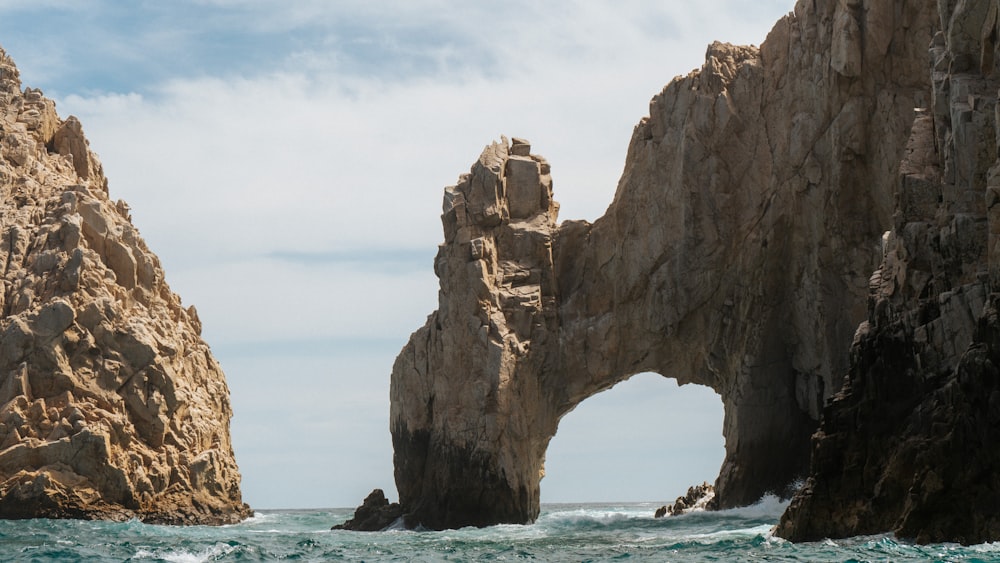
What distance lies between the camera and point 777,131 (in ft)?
154

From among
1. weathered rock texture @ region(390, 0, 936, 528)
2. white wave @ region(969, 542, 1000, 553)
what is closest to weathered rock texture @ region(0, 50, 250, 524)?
weathered rock texture @ region(390, 0, 936, 528)

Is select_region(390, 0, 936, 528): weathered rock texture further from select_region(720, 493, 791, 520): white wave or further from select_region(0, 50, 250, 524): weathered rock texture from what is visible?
select_region(0, 50, 250, 524): weathered rock texture

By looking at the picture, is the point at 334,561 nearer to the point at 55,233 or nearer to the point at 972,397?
the point at 972,397

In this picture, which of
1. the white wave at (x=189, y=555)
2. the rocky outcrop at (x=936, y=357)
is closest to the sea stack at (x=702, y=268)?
the rocky outcrop at (x=936, y=357)

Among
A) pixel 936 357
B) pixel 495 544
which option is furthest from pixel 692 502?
pixel 936 357

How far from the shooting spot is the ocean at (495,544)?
2558cm

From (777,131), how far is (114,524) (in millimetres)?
26236

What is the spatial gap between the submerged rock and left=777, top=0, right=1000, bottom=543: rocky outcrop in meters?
24.2

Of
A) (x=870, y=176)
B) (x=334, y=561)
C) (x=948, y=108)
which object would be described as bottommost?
(x=334, y=561)

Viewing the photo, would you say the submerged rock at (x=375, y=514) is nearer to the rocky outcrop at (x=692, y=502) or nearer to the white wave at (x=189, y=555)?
the rocky outcrop at (x=692, y=502)

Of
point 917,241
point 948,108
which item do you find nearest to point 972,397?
point 917,241

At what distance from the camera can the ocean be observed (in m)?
25.6

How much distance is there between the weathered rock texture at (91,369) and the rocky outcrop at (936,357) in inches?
1148

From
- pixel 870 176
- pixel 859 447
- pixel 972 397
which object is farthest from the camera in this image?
pixel 870 176
